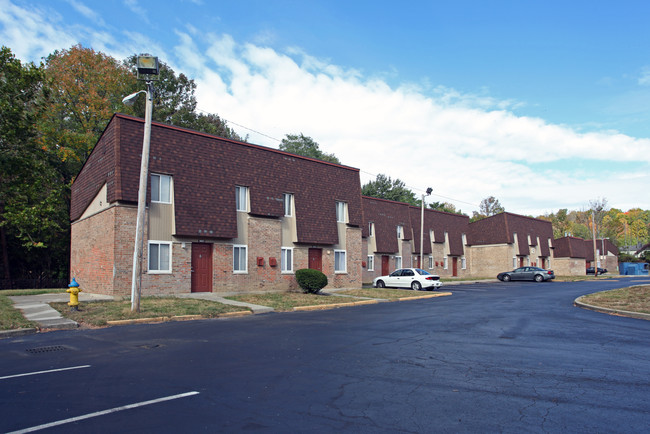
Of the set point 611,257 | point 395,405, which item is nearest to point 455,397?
point 395,405

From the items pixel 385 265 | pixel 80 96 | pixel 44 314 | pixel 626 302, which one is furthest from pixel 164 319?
pixel 80 96

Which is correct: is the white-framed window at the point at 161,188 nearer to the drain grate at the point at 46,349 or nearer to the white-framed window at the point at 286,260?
the white-framed window at the point at 286,260

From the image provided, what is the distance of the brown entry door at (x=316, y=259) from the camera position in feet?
94.5

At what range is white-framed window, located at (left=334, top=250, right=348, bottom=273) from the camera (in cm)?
3042

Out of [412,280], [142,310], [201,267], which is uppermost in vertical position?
[201,267]

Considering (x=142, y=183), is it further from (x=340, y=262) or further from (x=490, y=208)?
(x=490, y=208)

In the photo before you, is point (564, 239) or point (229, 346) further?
point (564, 239)

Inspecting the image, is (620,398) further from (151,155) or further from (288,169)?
(288,169)

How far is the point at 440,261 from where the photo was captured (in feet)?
165

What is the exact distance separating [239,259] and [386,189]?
4539 cm

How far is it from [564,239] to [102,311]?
6683 centimetres

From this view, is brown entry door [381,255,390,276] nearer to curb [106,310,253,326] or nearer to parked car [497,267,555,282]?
parked car [497,267,555,282]

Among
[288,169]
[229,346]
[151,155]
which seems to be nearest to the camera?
[229,346]

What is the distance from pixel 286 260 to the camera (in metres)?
27.1
